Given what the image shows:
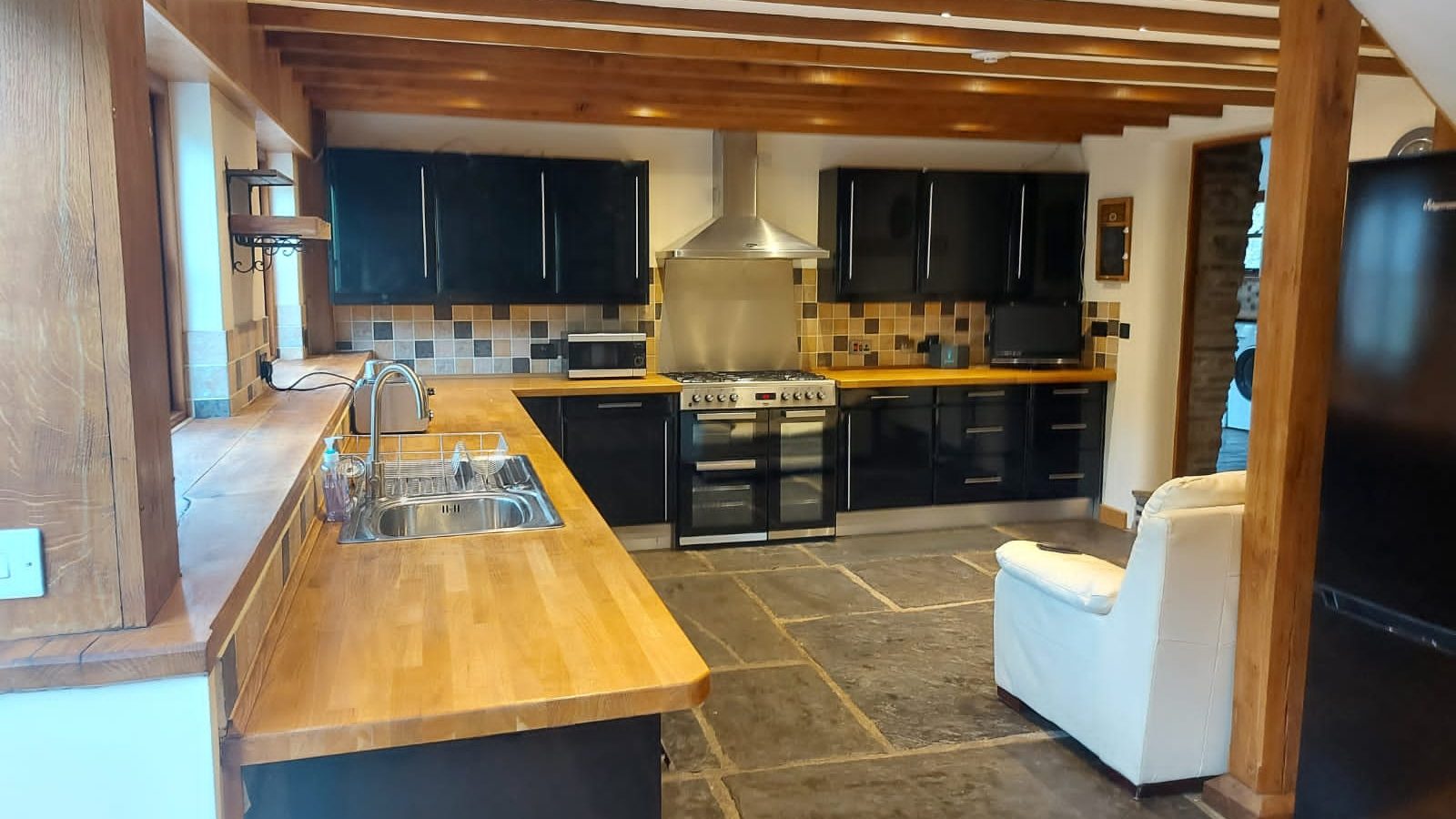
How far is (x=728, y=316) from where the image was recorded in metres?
5.94

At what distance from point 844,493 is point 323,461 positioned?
3.62 metres

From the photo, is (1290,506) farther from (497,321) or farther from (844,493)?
(497,321)

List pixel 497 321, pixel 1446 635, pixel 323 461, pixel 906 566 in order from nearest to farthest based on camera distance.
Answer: pixel 1446 635 < pixel 323 461 < pixel 906 566 < pixel 497 321

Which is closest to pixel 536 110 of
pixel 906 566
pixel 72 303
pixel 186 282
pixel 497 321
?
pixel 497 321

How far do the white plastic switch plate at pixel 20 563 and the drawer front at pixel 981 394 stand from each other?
494cm

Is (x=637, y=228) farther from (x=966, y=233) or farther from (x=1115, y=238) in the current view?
(x=1115, y=238)

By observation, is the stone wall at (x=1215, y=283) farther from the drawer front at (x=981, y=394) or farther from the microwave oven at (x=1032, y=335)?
the drawer front at (x=981, y=394)

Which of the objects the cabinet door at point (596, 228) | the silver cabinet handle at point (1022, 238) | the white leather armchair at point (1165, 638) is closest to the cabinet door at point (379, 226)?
the cabinet door at point (596, 228)

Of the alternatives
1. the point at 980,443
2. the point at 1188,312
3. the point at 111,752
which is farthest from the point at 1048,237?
the point at 111,752

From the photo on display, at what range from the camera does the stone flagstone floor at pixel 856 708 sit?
285 cm

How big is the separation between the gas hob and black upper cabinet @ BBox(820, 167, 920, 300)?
697 mm

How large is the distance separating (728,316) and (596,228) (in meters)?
1.02

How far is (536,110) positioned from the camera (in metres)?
5.20

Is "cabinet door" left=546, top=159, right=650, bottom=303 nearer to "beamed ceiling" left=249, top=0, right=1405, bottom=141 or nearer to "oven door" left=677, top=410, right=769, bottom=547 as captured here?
"beamed ceiling" left=249, top=0, right=1405, bottom=141
